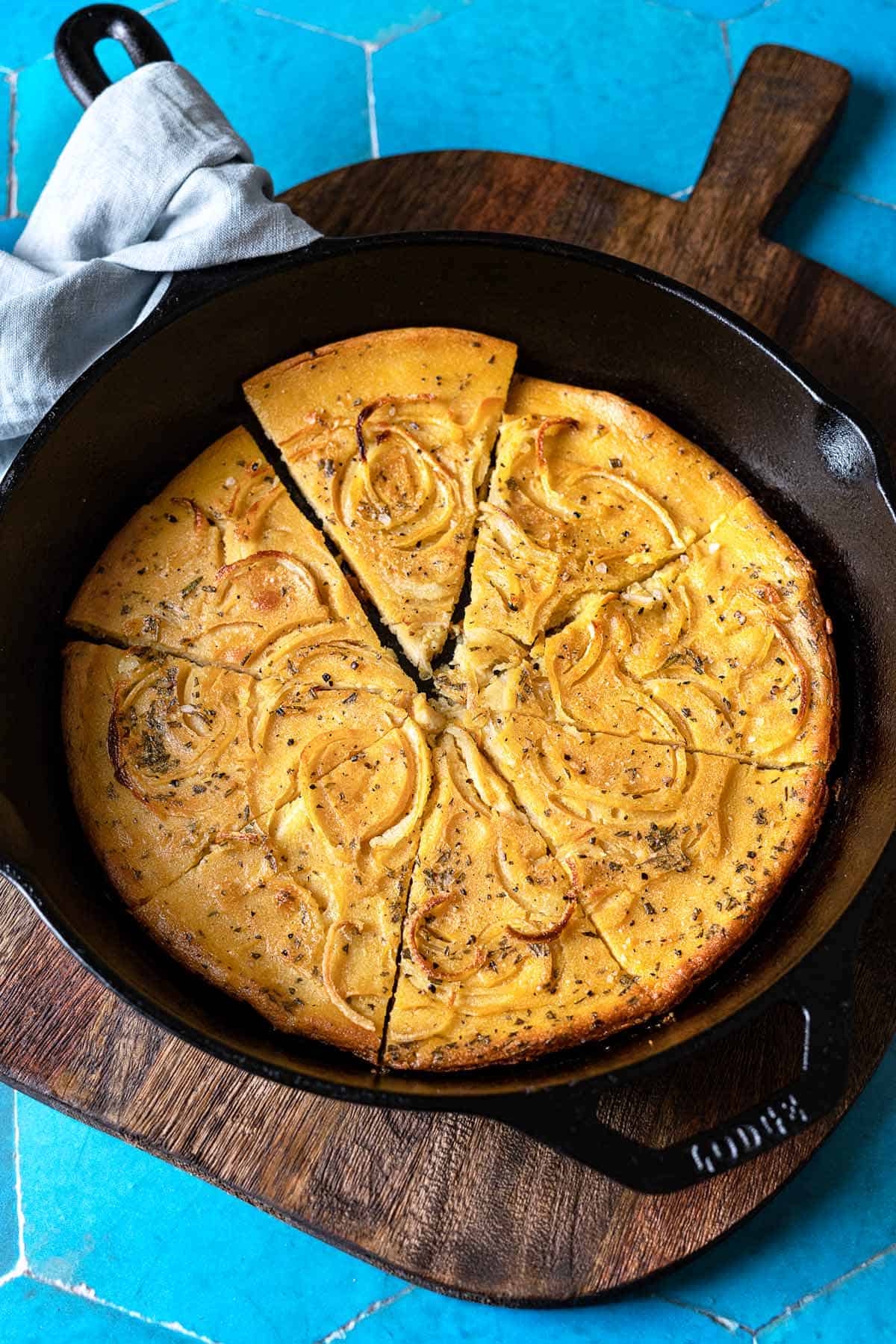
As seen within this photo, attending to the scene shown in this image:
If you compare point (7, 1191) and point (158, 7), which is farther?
point (158, 7)

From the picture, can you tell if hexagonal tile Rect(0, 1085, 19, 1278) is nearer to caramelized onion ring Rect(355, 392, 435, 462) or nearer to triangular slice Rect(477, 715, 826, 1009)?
triangular slice Rect(477, 715, 826, 1009)

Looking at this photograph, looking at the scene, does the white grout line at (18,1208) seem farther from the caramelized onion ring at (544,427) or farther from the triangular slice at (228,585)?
the caramelized onion ring at (544,427)

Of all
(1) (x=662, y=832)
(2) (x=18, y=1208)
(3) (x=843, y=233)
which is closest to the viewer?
(1) (x=662, y=832)

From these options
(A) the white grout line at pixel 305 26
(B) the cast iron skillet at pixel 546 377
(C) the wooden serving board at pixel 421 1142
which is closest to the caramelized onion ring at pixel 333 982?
(B) the cast iron skillet at pixel 546 377

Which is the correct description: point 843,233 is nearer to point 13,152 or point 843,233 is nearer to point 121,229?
point 121,229

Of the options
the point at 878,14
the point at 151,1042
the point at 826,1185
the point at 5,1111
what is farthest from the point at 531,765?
the point at 878,14

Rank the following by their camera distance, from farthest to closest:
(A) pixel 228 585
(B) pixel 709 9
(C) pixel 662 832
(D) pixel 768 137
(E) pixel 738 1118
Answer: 1. (B) pixel 709 9
2. (D) pixel 768 137
3. (A) pixel 228 585
4. (C) pixel 662 832
5. (E) pixel 738 1118

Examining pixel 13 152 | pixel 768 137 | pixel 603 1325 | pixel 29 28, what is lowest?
pixel 603 1325

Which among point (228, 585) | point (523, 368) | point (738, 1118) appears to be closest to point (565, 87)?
point (523, 368)

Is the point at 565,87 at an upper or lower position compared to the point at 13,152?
upper
